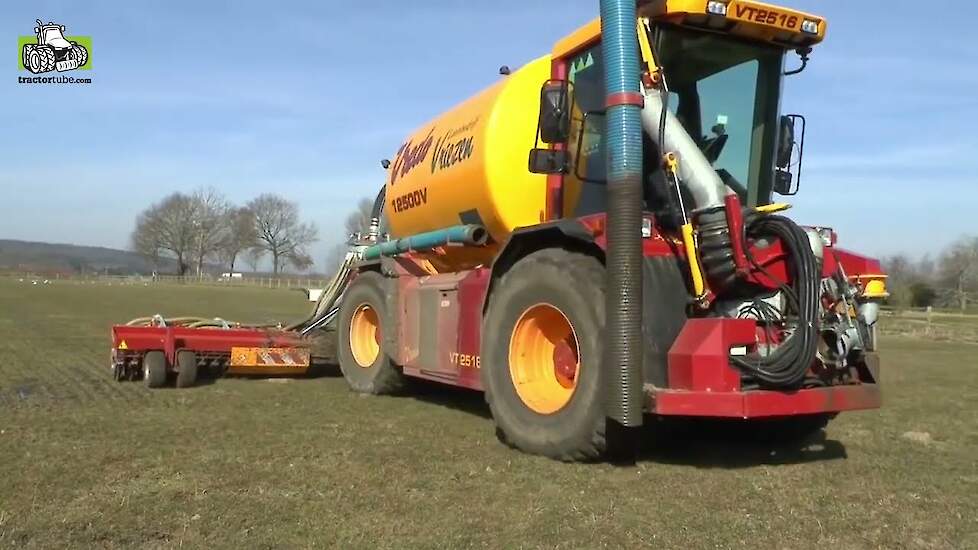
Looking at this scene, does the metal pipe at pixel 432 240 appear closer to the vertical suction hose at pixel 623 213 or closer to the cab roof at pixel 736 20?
the cab roof at pixel 736 20

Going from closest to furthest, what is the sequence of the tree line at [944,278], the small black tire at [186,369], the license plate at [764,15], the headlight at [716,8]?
the headlight at [716,8]
the license plate at [764,15]
the small black tire at [186,369]
the tree line at [944,278]

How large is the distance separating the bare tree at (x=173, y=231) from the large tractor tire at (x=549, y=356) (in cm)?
8850

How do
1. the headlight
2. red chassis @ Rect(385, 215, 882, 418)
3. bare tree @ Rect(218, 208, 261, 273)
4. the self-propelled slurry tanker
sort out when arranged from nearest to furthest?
red chassis @ Rect(385, 215, 882, 418), the self-propelled slurry tanker, the headlight, bare tree @ Rect(218, 208, 261, 273)

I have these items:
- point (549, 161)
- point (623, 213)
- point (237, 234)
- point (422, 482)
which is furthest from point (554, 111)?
point (237, 234)

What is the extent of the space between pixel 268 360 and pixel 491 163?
164 inches

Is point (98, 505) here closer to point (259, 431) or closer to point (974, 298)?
point (259, 431)

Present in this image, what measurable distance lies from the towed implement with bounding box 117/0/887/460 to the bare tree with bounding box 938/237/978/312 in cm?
5836

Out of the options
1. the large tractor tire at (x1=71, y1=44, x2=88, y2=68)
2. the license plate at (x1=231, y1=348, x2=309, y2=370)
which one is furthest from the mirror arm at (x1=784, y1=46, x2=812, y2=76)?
the large tractor tire at (x1=71, y1=44, x2=88, y2=68)

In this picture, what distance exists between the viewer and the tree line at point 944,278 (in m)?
46.3

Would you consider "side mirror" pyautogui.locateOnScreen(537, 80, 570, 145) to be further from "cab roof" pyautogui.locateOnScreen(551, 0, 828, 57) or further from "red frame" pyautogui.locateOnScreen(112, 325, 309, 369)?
"red frame" pyautogui.locateOnScreen(112, 325, 309, 369)

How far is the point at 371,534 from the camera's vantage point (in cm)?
396

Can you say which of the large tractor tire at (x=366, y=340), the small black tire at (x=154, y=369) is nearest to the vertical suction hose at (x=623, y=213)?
the large tractor tire at (x=366, y=340)

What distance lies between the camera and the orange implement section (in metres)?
9.46

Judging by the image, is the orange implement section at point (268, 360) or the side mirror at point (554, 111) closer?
the side mirror at point (554, 111)
